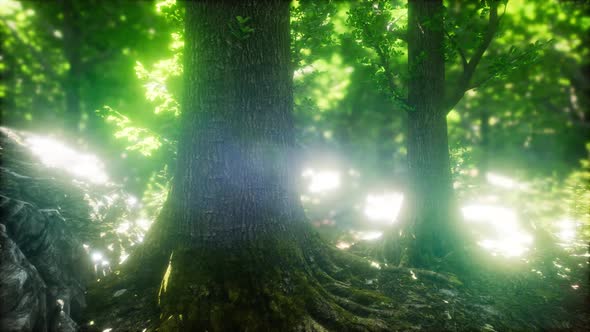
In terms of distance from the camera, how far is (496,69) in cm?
532

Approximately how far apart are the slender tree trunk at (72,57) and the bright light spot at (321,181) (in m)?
12.9

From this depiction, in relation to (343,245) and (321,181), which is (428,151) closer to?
(343,245)

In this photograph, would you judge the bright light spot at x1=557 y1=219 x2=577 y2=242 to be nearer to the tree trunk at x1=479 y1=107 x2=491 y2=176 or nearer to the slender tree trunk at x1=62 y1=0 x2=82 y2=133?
the tree trunk at x1=479 y1=107 x2=491 y2=176

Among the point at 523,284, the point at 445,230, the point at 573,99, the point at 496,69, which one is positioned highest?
the point at 573,99

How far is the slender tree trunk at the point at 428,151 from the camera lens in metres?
5.89

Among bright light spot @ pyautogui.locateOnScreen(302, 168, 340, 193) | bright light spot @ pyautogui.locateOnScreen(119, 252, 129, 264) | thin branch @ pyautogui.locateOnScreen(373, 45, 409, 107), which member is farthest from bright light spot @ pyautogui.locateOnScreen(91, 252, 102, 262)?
bright light spot @ pyautogui.locateOnScreen(302, 168, 340, 193)

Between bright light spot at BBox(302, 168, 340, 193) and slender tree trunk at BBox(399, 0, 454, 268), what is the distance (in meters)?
10.2

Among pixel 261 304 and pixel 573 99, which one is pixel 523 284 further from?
pixel 573 99

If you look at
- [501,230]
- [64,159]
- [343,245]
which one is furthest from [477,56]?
[64,159]

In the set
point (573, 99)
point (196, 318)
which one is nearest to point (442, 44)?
point (196, 318)

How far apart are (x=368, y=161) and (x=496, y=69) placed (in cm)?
2549

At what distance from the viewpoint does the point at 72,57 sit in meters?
16.3

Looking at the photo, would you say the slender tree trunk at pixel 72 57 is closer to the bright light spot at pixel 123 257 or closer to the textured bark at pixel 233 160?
the bright light spot at pixel 123 257

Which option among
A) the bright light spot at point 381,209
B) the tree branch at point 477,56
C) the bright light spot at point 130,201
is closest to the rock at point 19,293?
the bright light spot at point 130,201
